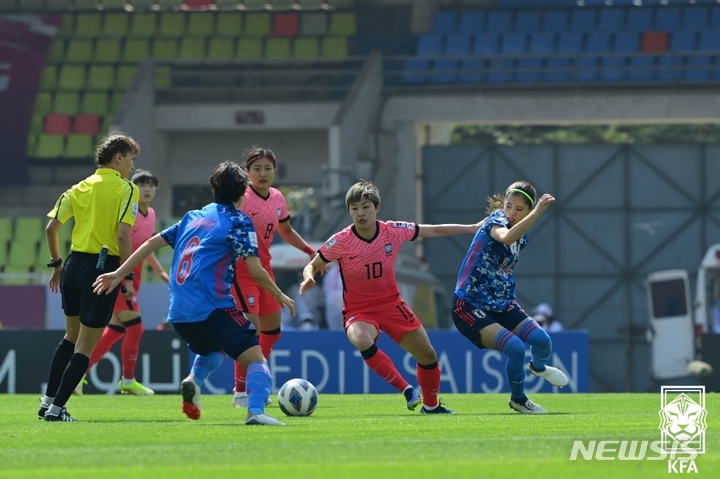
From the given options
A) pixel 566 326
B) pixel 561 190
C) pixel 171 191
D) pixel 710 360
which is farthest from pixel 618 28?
pixel 710 360

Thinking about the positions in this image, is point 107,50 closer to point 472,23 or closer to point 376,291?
point 472,23

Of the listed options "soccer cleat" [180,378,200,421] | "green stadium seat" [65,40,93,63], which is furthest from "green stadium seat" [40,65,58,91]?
"soccer cleat" [180,378,200,421]

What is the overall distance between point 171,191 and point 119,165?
2107 cm

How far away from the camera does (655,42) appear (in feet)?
103

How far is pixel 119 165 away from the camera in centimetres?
970

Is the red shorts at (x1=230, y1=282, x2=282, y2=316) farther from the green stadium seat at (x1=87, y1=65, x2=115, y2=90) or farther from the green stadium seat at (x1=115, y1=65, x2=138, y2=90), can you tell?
the green stadium seat at (x1=87, y1=65, x2=115, y2=90)

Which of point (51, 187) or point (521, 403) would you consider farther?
point (51, 187)

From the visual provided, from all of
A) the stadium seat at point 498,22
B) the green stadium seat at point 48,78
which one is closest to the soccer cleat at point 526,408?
the stadium seat at point 498,22

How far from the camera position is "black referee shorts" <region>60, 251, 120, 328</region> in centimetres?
933

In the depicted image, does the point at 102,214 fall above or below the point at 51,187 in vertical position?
below

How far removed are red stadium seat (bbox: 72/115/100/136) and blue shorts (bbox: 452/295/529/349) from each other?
71.3 ft

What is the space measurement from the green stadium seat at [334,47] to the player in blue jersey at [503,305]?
21513 mm

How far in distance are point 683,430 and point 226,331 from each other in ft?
9.43

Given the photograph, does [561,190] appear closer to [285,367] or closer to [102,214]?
[285,367]
